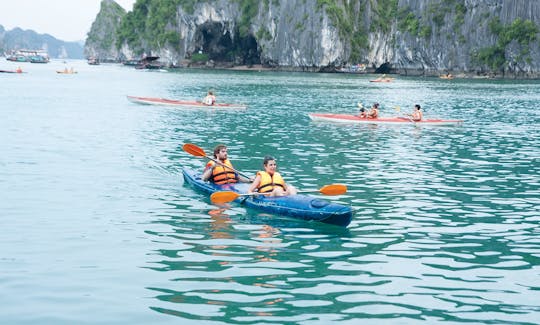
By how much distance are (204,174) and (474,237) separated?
6.97 m

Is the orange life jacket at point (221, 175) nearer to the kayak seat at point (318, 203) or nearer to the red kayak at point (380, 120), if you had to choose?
the kayak seat at point (318, 203)

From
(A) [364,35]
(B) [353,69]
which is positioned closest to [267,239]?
(B) [353,69]

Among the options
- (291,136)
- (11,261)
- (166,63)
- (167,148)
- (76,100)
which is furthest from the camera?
(166,63)

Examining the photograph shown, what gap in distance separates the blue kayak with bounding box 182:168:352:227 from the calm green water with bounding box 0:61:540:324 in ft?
0.69

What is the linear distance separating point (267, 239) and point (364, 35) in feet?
450

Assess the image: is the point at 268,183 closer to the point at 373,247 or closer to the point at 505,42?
the point at 373,247

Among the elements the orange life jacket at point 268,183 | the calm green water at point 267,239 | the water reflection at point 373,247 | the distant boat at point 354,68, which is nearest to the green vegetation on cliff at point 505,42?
the distant boat at point 354,68

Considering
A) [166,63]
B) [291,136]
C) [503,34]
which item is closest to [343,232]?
[291,136]

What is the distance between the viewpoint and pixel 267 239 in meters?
12.8

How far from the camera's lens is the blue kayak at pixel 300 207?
43.8ft

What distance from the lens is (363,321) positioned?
8719mm

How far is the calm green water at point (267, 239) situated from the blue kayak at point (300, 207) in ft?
0.69

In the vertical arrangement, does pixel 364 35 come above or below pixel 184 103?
above

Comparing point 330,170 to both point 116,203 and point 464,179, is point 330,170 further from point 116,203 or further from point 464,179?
point 116,203
